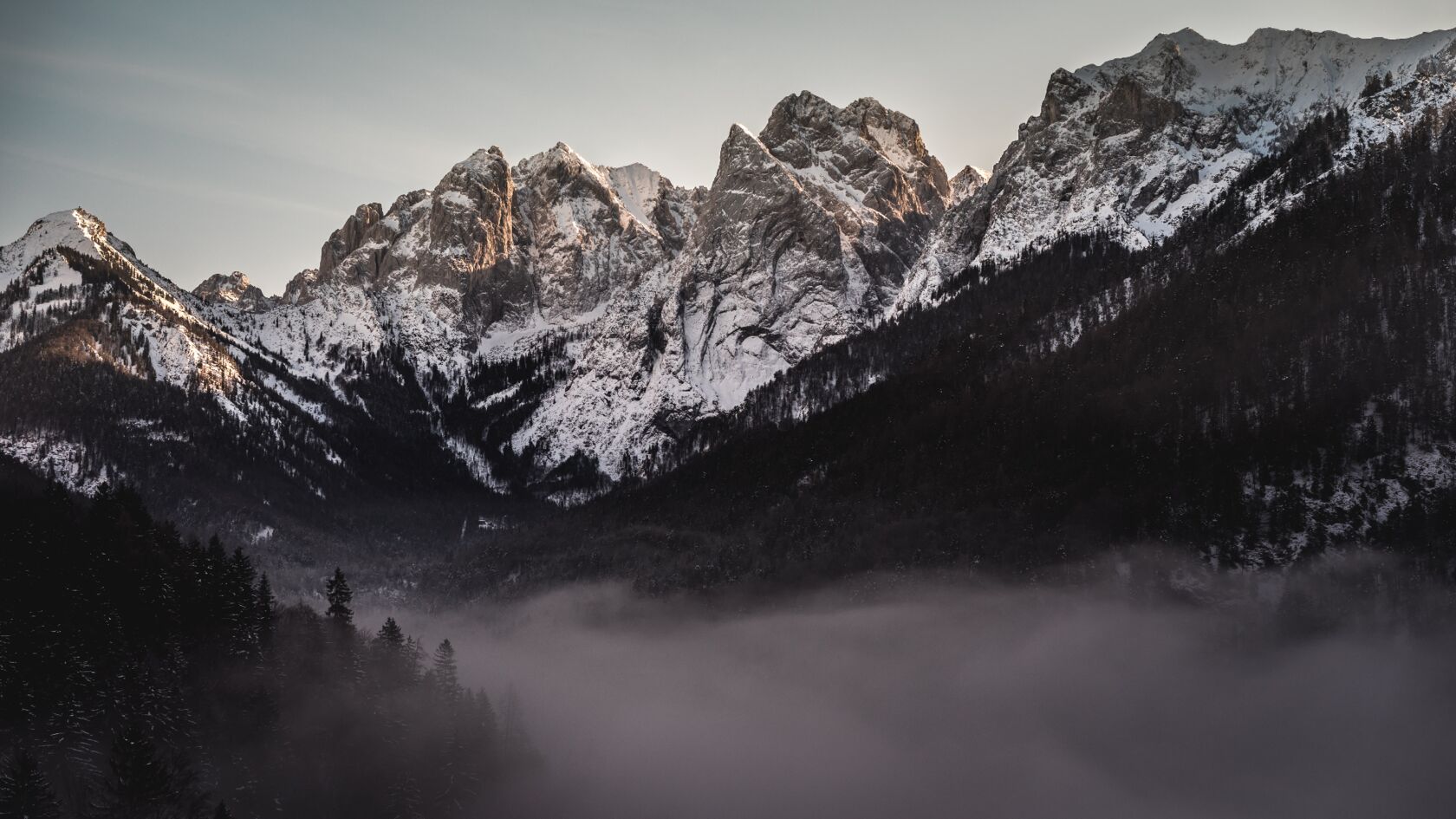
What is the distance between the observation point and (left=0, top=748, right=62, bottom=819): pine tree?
258 feet

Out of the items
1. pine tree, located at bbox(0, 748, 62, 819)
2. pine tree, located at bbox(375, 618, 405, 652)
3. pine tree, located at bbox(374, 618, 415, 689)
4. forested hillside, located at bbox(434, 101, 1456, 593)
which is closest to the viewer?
pine tree, located at bbox(0, 748, 62, 819)

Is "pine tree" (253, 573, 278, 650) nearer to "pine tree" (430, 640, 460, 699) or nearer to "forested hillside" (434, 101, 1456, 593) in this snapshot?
"pine tree" (430, 640, 460, 699)

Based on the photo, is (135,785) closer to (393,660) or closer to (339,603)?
(393,660)

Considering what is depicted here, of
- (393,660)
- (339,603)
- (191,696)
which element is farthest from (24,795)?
(339,603)

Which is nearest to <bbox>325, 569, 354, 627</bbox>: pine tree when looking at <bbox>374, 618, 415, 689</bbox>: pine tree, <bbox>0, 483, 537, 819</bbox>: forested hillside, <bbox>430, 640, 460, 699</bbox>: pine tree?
<bbox>0, 483, 537, 819</bbox>: forested hillside

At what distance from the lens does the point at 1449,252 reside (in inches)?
6703

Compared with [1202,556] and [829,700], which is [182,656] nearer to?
[829,700]

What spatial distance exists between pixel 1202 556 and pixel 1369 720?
92.7 ft

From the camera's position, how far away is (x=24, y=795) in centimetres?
7912

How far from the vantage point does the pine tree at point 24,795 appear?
7862 centimetres

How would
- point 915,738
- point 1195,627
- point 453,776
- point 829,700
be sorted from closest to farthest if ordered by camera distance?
point 453,776
point 1195,627
point 915,738
point 829,700

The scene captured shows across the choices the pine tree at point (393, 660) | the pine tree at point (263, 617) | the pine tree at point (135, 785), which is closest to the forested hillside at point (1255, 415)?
the pine tree at point (393, 660)

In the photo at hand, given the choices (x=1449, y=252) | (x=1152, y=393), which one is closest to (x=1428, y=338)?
(x=1449, y=252)

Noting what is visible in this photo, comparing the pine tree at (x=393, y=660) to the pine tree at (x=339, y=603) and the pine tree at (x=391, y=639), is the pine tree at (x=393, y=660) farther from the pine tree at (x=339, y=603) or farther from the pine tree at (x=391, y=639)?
Answer: the pine tree at (x=339, y=603)
